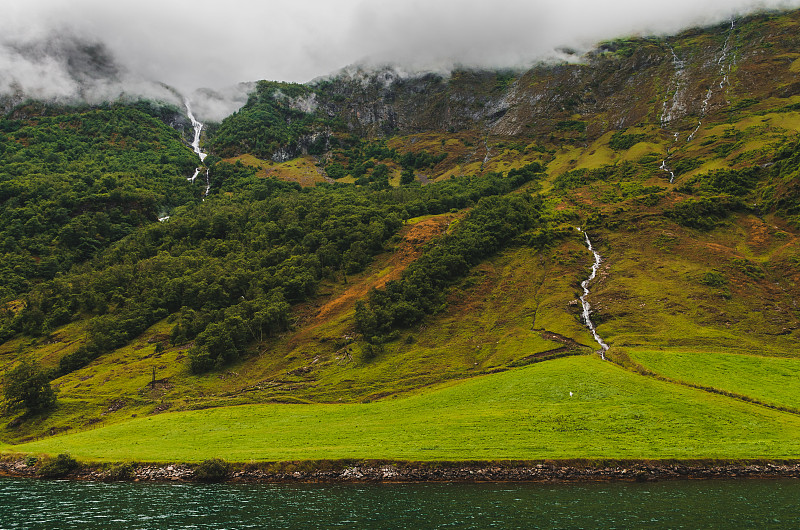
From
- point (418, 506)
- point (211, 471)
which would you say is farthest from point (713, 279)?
point (211, 471)

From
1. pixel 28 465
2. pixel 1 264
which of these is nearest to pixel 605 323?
pixel 28 465

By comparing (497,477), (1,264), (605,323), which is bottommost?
(497,477)

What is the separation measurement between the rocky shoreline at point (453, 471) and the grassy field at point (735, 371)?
21819 mm

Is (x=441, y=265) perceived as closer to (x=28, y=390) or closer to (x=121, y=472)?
(x=121, y=472)

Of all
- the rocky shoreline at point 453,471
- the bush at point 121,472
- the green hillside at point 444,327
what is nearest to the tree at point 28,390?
the green hillside at point 444,327

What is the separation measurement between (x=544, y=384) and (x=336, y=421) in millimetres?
34696

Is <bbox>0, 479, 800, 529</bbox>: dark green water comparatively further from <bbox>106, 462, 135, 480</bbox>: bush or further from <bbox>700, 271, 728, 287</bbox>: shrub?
<bbox>700, 271, 728, 287</bbox>: shrub

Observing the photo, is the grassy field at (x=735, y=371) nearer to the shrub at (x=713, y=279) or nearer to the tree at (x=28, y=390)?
the shrub at (x=713, y=279)

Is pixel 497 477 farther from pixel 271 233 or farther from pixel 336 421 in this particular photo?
pixel 271 233

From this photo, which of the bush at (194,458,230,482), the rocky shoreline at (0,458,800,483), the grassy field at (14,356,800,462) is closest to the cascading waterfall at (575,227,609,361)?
the grassy field at (14,356,800,462)

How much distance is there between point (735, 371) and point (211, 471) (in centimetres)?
8031

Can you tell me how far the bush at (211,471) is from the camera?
2190 inches

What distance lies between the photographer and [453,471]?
52.4 metres

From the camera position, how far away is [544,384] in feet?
249
